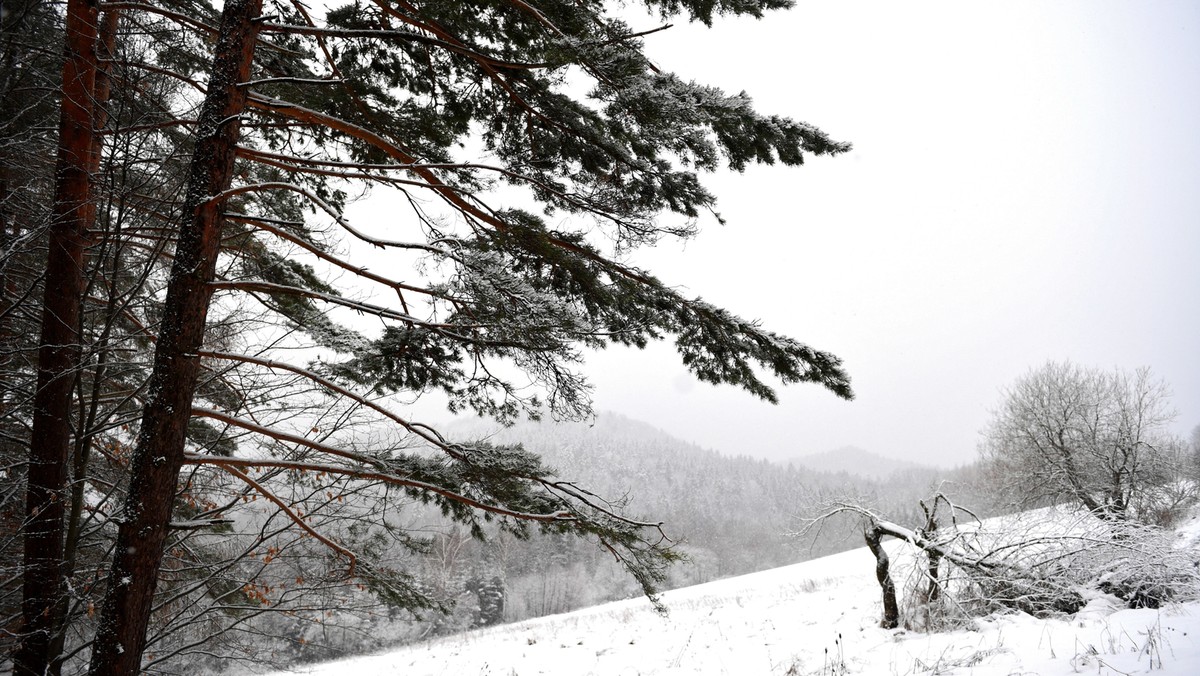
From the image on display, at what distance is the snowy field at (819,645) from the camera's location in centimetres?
409

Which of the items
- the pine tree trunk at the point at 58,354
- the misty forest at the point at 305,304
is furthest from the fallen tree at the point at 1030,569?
the pine tree trunk at the point at 58,354

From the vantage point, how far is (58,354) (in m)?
3.38

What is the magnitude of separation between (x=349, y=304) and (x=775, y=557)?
265 ft

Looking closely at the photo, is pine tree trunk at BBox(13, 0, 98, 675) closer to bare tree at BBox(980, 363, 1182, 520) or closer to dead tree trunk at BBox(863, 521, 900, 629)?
dead tree trunk at BBox(863, 521, 900, 629)

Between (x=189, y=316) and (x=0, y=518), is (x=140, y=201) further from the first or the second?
(x=0, y=518)

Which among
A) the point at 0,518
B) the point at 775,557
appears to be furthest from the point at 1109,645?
the point at 775,557

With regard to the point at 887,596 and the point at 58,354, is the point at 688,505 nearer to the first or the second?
the point at 887,596

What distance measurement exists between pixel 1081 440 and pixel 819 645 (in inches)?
884

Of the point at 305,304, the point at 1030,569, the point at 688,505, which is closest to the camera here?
the point at 305,304

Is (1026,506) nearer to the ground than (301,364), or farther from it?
nearer to the ground

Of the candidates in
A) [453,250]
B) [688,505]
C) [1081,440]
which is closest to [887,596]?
[453,250]

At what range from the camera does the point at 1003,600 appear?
6238 mm

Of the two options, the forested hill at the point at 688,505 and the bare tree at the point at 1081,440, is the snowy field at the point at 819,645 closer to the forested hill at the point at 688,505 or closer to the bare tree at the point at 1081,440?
the forested hill at the point at 688,505

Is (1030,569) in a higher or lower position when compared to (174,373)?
lower
